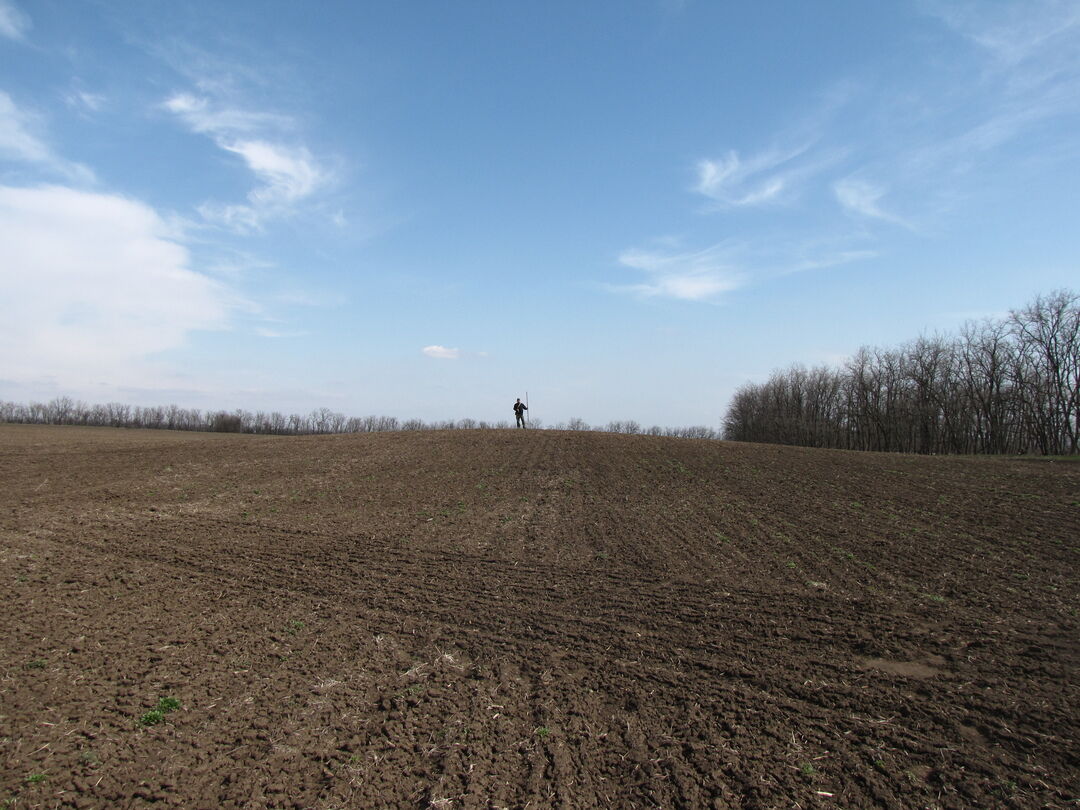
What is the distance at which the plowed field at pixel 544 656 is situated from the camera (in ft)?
15.6

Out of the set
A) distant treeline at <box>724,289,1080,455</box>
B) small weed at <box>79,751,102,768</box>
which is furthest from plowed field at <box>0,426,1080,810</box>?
distant treeline at <box>724,289,1080,455</box>

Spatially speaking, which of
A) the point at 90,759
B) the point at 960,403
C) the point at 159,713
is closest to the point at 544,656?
the point at 159,713

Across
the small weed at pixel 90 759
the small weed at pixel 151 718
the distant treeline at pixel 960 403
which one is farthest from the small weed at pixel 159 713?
the distant treeline at pixel 960 403

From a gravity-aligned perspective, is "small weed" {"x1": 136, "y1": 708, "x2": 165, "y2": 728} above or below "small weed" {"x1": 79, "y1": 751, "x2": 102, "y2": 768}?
above

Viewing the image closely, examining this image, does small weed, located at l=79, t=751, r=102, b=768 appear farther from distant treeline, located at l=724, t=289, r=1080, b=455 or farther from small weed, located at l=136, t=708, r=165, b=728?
distant treeline, located at l=724, t=289, r=1080, b=455

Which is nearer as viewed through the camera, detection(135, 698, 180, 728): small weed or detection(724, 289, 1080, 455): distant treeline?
detection(135, 698, 180, 728): small weed

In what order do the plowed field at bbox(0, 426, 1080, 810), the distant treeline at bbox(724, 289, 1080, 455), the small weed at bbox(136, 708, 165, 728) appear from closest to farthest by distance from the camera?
the plowed field at bbox(0, 426, 1080, 810) < the small weed at bbox(136, 708, 165, 728) < the distant treeline at bbox(724, 289, 1080, 455)

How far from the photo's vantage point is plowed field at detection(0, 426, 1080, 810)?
15.6ft

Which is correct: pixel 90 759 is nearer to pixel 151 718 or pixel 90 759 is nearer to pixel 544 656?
pixel 151 718

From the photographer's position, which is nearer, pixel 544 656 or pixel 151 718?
pixel 151 718

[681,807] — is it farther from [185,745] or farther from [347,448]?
[347,448]

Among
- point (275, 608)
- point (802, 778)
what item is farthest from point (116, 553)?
point (802, 778)

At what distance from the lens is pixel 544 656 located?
7.09 meters

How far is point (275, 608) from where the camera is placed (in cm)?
864
